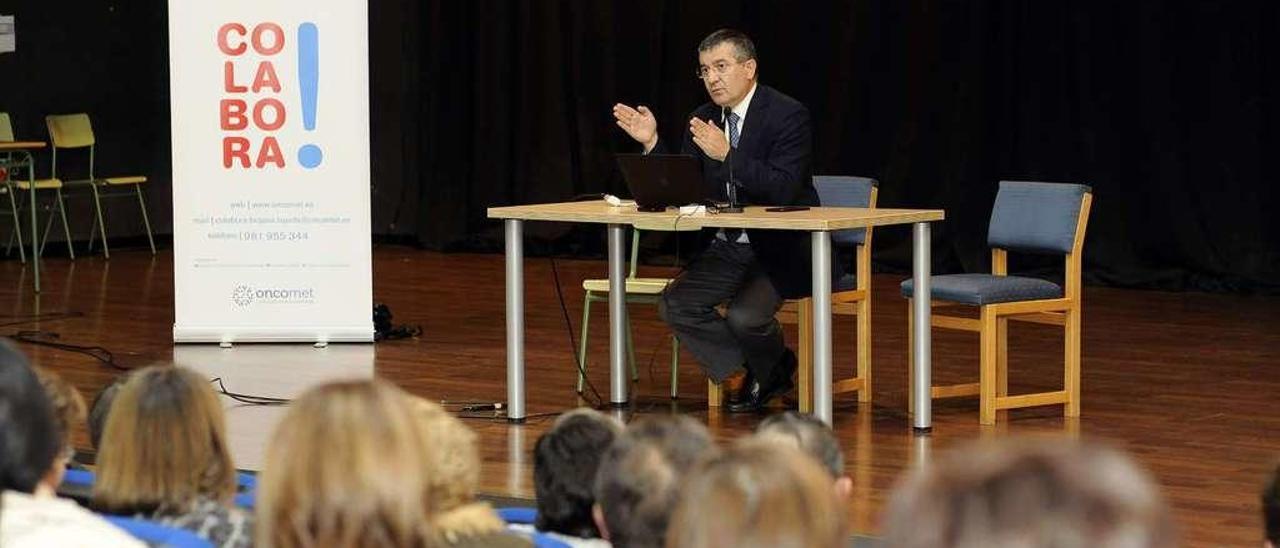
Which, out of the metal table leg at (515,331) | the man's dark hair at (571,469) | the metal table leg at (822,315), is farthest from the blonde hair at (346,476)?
the metal table leg at (515,331)

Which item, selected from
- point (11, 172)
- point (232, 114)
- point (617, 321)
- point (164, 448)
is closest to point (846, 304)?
point (617, 321)

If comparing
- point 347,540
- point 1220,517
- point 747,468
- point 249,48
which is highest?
point 249,48

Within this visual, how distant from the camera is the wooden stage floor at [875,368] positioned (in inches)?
199

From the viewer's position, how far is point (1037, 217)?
236 inches

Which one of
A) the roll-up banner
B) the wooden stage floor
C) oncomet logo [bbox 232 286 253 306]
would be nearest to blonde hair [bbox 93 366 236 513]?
the wooden stage floor

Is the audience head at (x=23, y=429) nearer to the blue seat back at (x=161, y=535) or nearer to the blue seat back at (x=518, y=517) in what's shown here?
the blue seat back at (x=161, y=535)

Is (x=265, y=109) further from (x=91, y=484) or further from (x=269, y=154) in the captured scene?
(x=91, y=484)

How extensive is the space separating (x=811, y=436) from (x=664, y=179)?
2977 mm

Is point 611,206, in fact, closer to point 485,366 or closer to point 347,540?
point 485,366

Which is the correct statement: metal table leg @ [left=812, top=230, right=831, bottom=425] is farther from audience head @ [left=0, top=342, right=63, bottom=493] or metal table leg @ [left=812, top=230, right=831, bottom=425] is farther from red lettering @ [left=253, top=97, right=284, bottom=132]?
audience head @ [left=0, top=342, right=63, bottom=493]

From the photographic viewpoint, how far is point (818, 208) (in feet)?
18.8

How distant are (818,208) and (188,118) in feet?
9.69

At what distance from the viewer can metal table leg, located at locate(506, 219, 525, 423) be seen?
5699mm

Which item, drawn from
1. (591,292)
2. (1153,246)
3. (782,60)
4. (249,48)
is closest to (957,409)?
(591,292)
